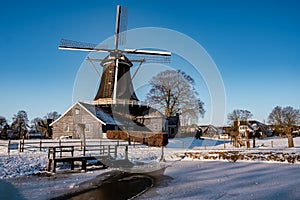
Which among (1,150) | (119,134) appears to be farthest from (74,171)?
(119,134)

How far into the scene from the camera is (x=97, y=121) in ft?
100

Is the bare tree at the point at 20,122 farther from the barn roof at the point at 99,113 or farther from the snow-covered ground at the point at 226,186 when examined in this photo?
the snow-covered ground at the point at 226,186

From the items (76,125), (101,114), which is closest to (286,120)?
(101,114)

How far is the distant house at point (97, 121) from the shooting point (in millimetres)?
30594

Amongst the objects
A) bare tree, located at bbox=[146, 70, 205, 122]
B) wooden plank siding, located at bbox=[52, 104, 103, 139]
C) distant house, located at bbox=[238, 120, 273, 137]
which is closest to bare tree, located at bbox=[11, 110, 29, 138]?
wooden plank siding, located at bbox=[52, 104, 103, 139]

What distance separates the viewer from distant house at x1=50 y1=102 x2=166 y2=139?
30594 mm

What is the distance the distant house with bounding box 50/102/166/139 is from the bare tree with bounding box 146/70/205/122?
5.42 feet

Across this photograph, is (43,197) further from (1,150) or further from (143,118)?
(143,118)

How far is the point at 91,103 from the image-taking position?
34.7m

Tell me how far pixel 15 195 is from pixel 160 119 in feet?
90.3

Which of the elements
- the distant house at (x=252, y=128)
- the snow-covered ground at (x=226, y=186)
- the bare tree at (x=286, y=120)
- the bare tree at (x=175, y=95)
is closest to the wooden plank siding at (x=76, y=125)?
the bare tree at (x=175, y=95)

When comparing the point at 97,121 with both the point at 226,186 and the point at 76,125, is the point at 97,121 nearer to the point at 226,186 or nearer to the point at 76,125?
the point at 76,125

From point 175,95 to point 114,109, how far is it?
27.4ft

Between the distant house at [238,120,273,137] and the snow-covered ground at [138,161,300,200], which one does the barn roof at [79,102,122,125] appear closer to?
the distant house at [238,120,273,137]
